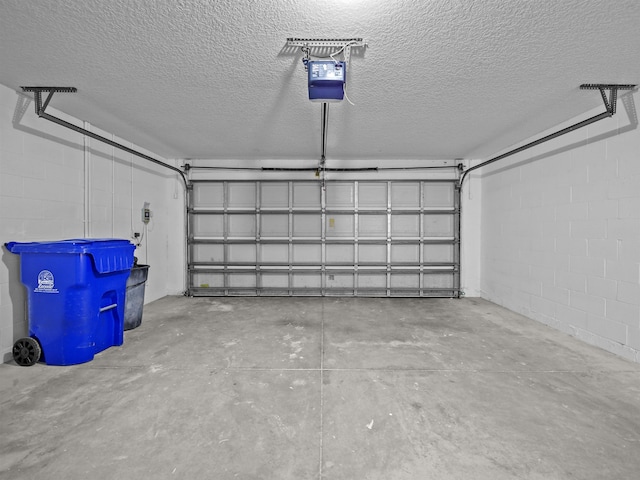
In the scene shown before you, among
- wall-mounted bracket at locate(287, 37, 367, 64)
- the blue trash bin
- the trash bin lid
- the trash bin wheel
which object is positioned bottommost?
the trash bin wheel

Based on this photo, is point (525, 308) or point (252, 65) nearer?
point (252, 65)

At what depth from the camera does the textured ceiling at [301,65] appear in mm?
1812

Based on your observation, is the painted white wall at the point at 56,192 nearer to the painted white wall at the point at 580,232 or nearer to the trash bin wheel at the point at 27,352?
the trash bin wheel at the point at 27,352

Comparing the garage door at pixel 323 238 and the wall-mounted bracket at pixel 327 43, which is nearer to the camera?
the wall-mounted bracket at pixel 327 43

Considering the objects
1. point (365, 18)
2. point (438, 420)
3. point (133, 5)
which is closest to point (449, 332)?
point (438, 420)

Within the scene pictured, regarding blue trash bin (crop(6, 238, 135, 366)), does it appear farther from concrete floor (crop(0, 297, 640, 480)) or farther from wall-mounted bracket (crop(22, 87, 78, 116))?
wall-mounted bracket (crop(22, 87, 78, 116))

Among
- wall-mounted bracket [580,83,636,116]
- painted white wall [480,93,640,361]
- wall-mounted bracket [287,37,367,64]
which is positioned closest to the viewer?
wall-mounted bracket [287,37,367,64]

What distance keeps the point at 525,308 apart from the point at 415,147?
3142 millimetres

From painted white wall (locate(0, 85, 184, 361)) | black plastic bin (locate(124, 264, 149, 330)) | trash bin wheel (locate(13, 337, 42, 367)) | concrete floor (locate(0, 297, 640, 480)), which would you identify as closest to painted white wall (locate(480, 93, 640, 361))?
concrete floor (locate(0, 297, 640, 480))

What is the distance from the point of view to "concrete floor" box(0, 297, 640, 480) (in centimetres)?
149

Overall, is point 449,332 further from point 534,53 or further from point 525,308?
point 534,53

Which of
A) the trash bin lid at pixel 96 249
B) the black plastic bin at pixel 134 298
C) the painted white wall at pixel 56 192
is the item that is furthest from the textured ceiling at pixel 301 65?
the black plastic bin at pixel 134 298

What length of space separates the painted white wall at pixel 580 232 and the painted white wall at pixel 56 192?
6255mm

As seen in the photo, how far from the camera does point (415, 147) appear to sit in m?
4.75
